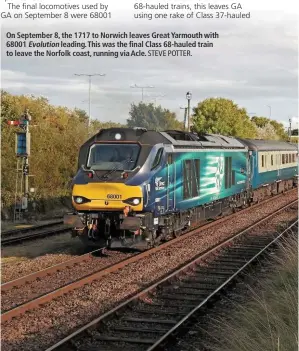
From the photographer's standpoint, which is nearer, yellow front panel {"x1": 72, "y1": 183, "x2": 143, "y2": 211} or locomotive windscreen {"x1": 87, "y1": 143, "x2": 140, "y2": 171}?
yellow front panel {"x1": 72, "y1": 183, "x2": 143, "y2": 211}

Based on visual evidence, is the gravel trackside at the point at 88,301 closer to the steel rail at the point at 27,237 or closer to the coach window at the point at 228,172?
the coach window at the point at 228,172

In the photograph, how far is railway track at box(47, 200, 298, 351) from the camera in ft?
27.8

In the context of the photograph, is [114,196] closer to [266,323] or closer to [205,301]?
[205,301]

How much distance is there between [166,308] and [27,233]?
34.2 ft

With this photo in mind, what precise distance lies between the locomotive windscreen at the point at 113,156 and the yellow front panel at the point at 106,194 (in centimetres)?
55

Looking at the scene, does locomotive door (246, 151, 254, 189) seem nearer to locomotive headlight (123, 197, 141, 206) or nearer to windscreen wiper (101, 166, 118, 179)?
windscreen wiper (101, 166, 118, 179)

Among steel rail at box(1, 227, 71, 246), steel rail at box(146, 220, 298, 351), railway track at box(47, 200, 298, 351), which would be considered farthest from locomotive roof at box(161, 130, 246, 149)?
steel rail at box(1, 227, 71, 246)

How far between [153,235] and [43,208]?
484 inches

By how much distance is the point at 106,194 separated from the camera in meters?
13.9

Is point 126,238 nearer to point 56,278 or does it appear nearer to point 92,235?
point 92,235

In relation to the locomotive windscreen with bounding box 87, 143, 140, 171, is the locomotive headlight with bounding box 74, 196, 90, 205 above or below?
below

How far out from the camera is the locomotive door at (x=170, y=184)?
49.7 feet

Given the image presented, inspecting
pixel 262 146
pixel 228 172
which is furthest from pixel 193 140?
pixel 262 146

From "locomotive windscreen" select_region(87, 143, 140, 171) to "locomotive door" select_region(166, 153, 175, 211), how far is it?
119cm
